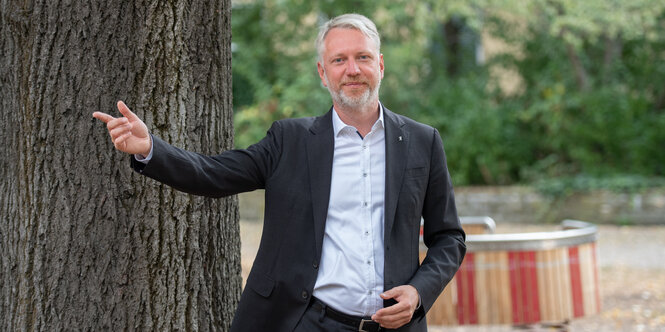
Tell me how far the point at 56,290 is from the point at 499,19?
48.0 ft

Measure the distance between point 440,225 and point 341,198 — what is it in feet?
1.35

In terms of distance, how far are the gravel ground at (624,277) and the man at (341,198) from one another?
13.5ft

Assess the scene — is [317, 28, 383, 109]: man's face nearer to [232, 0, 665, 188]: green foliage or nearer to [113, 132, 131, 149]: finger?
[113, 132, 131, 149]: finger

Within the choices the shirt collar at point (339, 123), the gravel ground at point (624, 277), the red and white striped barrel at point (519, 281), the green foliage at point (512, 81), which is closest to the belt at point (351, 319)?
the shirt collar at point (339, 123)

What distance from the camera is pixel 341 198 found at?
288cm

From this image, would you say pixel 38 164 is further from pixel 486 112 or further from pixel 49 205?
pixel 486 112

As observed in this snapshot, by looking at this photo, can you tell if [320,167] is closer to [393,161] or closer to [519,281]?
[393,161]

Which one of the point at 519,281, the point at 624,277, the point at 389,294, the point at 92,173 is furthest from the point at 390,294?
the point at 624,277

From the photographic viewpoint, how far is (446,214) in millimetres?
3020

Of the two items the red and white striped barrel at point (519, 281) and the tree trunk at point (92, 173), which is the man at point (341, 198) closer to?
the tree trunk at point (92, 173)

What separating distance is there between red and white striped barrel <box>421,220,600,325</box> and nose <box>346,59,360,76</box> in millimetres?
3124

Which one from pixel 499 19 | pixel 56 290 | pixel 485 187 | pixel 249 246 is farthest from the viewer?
pixel 499 19

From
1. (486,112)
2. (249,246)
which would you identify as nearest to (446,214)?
(249,246)

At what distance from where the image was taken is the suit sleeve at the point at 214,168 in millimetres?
2666
